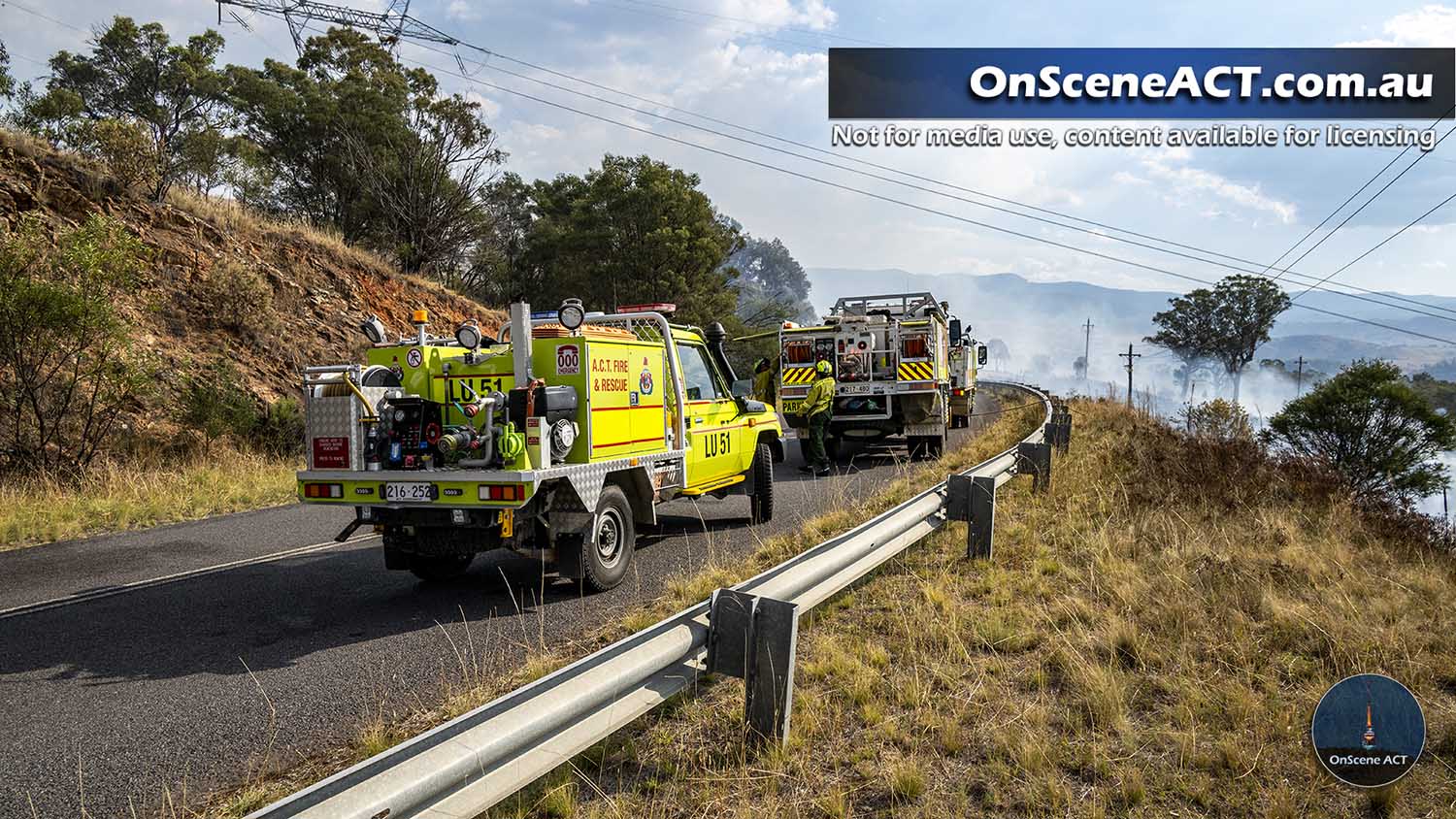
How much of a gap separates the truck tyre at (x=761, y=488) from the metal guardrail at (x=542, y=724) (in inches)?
183

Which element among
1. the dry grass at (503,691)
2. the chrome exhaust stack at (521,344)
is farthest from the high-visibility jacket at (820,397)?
the chrome exhaust stack at (521,344)

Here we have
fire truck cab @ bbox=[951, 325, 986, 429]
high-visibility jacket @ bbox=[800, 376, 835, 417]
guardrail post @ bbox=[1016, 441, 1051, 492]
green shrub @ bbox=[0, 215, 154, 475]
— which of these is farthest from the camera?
fire truck cab @ bbox=[951, 325, 986, 429]

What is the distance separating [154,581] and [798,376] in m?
10.6

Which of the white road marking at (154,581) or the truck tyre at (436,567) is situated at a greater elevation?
the truck tyre at (436,567)

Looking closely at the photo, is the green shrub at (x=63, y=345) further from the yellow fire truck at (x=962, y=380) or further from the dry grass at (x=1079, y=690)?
the yellow fire truck at (x=962, y=380)

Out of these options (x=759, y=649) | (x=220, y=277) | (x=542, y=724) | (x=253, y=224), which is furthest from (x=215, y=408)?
(x=542, y=724)

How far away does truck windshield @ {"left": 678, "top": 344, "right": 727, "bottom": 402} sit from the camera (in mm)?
7777

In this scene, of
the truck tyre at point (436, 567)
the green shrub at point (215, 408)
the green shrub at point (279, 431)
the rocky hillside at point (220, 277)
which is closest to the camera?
the truck tyre at point (436, 567)

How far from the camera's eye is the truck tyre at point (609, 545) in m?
6.05

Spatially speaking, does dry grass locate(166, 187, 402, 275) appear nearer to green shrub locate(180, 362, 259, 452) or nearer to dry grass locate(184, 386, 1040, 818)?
green shrub locate(180, 362, 259, 452)

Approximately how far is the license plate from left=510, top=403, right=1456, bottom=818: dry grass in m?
2.68

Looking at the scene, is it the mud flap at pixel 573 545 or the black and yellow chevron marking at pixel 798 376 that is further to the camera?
the black and yellow chevron marking at pixel 798 376

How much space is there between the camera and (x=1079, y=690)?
3789 millimetres

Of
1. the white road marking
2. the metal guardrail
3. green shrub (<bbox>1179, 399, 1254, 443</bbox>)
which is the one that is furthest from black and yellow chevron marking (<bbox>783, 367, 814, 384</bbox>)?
the metal guardrail
